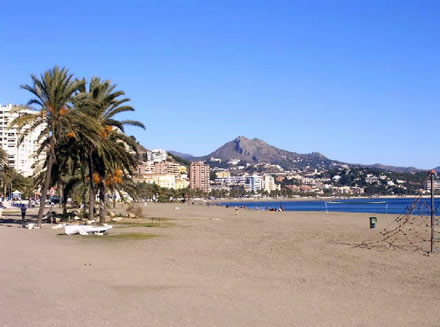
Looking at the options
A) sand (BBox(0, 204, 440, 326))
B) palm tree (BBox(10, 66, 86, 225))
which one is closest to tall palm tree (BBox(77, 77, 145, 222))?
palm tree (BBox(10, 66, 86, 225))

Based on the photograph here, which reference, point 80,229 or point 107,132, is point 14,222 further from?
point 80,229

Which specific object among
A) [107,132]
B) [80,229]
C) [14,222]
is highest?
[107,132]

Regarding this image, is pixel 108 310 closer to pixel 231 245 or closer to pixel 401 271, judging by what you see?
pixel 401 271

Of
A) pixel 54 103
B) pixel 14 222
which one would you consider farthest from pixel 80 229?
pixel 14 222

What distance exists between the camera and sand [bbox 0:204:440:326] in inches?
294

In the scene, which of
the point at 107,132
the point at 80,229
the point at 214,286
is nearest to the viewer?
the point at 214,286

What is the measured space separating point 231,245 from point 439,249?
7.04m

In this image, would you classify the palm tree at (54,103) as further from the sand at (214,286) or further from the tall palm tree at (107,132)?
the sand at (214,286)

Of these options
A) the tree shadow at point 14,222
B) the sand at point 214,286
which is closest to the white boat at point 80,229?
the sand at point 214,286

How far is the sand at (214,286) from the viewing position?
7.46m

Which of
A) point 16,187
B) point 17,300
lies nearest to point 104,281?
point 17,300

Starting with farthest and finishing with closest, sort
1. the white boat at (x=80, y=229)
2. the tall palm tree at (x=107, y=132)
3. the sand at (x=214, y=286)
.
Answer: the tall palm tree at (x=107, y=132) → the white boat at (x=80, y=229) → the sand at (x=214, y=286)

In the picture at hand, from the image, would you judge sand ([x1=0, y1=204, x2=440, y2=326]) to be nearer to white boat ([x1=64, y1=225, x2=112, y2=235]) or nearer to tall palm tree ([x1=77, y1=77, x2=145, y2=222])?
white boat ([x1=64, y1=225, x2=112, y2=235])

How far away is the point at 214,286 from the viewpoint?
1010cm
